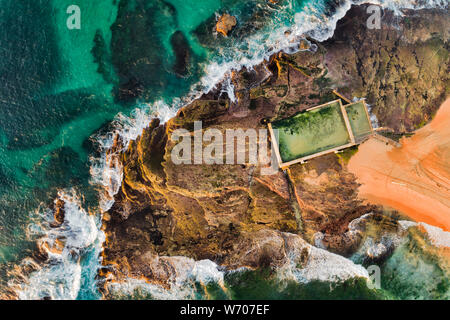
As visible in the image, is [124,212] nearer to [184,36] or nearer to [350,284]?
[184,36]

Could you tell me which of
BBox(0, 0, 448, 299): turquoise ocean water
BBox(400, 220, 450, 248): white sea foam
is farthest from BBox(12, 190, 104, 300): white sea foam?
BBox(400, 220, 450, 248): white sea foam

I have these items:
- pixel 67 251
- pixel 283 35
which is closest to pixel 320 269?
pixel 283 35

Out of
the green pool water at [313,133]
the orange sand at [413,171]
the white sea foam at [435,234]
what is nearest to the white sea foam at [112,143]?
the green pool water at [313,133]

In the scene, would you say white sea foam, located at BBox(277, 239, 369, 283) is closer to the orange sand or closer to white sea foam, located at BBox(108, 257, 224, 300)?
white sea foam, located at BBox(108, 257, 224, 300)

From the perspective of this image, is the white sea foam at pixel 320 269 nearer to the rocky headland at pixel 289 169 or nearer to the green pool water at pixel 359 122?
the rocky headland at pixel 289 169

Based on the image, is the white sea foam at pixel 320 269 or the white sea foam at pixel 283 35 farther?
the white sea foam at pixel 283 35

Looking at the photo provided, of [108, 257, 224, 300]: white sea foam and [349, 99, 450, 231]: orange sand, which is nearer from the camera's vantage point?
[349, 99, 450, 231]: orange sand

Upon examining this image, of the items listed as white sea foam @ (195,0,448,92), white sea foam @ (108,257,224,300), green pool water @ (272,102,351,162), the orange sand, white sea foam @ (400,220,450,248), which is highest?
white sea foam @ (195,0,448,92)

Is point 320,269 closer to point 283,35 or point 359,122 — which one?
point 359,122
